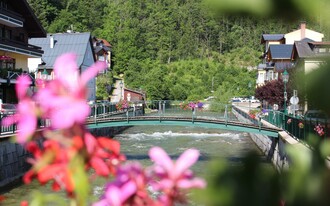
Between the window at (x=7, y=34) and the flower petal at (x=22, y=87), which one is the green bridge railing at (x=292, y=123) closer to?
the flower petal at (x=22, y=87)

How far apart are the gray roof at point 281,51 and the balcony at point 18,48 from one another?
2347cm

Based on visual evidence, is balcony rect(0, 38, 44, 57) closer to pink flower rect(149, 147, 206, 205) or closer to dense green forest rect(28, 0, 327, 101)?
pink flower rect(149, 147, 206, 205)

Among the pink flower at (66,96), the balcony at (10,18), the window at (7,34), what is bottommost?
the pink flower at (66,96)

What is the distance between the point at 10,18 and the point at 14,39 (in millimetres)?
3337

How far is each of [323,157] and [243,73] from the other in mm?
80657

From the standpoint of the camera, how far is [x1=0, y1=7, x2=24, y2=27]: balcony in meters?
25.6

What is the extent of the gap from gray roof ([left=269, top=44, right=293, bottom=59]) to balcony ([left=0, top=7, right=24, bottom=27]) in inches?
1013

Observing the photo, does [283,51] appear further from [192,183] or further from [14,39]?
[192,183]

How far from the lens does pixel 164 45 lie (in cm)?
9812

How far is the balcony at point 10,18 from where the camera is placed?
25.6 metres

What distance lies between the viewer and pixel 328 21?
0.63m

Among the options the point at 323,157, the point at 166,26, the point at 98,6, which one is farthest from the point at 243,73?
the point at 323,157

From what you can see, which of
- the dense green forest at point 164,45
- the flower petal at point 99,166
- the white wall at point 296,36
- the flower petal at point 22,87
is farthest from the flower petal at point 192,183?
the dense green forest at point 164,45

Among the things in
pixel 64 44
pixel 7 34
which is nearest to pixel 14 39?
pixel 7 34
